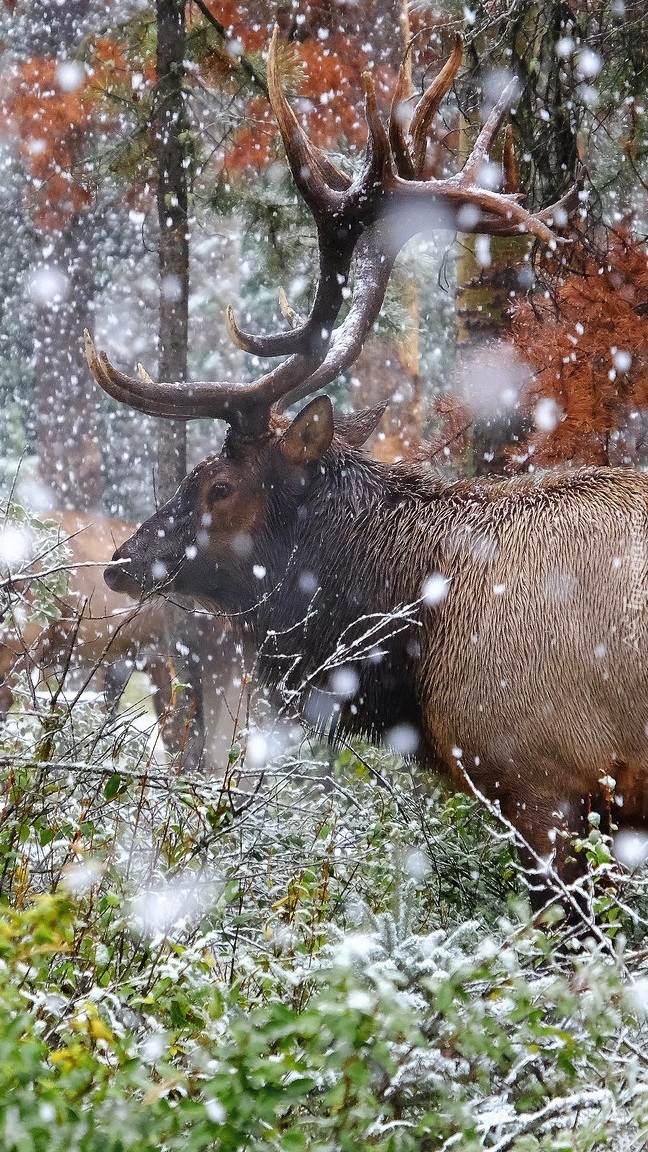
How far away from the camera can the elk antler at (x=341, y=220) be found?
3666 mm

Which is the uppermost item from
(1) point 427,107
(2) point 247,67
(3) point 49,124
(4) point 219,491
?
(3) point 49,124

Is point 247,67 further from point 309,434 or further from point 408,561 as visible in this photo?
point 408,561

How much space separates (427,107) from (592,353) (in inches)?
46.0

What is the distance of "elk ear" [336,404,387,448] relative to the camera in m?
4.02

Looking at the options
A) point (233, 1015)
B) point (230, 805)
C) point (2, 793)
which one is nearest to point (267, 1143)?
point (233, 1015)

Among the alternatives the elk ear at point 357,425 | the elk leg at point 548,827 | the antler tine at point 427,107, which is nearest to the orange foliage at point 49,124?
the antler tine at point 427,107

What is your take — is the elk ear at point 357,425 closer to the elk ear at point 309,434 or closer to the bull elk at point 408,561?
the bull elk at point 408,561

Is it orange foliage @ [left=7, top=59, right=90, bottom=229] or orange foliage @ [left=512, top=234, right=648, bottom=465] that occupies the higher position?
orange foliage @ [left=7, top=59, right=90, bottom=229]

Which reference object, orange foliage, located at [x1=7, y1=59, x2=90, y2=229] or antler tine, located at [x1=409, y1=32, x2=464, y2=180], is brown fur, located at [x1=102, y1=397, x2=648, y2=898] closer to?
antler tine, located at [x1=409, y1=32, x2=464, y2=180]

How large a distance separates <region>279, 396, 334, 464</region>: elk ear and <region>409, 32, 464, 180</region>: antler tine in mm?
1119

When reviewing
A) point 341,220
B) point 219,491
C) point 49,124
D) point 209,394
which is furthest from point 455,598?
point 49,124

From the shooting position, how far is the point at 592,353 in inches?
168

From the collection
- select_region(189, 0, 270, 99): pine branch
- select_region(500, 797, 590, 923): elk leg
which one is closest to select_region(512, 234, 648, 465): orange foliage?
select_region(500, 797, 590, 923): elk leg

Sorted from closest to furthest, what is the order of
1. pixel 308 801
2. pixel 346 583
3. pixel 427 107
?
pixel 346 583 → pixel 427 107 → pixel 308 801
